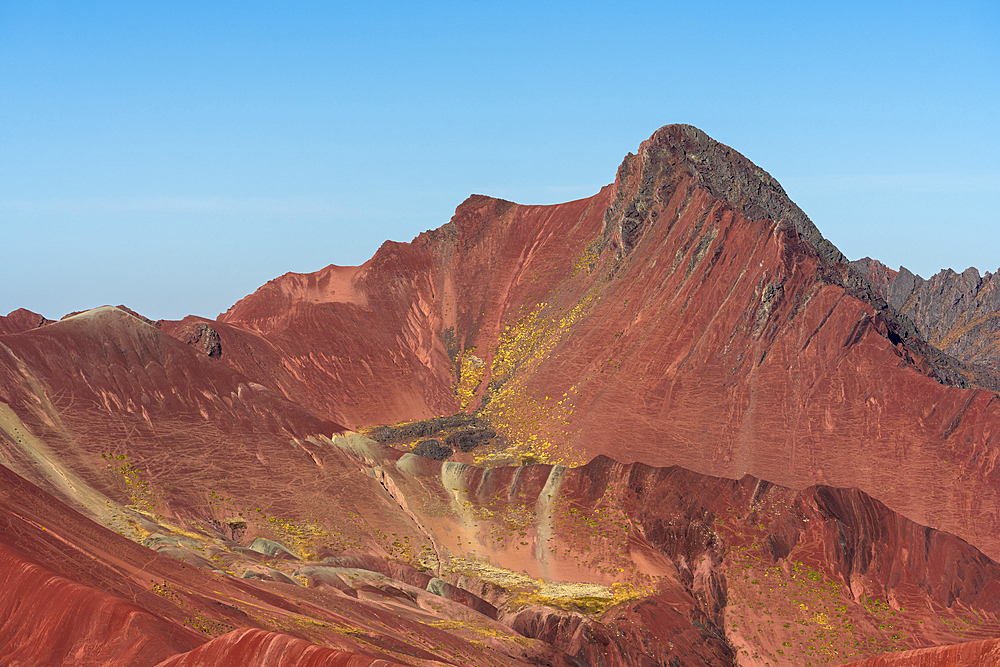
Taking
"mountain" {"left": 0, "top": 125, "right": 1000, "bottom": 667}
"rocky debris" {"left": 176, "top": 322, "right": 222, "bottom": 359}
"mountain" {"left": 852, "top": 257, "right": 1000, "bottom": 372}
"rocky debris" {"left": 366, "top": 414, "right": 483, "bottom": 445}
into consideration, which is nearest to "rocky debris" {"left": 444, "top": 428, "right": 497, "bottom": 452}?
"mountain" {"left": 0, "top": 125, "right": 1000, "bottom": 667}

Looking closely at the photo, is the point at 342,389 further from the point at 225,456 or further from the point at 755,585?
the point at 755,585

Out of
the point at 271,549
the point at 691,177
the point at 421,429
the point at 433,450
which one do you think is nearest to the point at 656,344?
the point at 691,177

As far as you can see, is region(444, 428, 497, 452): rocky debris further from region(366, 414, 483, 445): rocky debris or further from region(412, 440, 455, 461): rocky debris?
region(366, 414, 483, 445): rocky debris

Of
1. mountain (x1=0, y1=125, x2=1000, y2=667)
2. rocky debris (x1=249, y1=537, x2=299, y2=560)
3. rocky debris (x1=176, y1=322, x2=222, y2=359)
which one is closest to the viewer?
mountain (x1=0, y1=125, x2=1000, y2=667)

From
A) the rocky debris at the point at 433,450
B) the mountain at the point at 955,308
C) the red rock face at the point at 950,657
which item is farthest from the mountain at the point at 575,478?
the mountain at the point at 955,308

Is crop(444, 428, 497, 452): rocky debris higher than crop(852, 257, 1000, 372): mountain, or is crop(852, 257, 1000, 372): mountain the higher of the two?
crop(852, 257, 1000, 372): mountain
